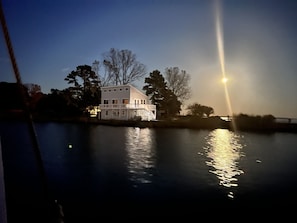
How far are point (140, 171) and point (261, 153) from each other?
9097 mm

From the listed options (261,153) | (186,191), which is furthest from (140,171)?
(261,153)

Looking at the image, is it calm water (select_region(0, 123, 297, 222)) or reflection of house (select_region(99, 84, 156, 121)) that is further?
reflection of house (select_region(99, 84, 156, 121))

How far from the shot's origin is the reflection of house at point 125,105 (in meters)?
33.2

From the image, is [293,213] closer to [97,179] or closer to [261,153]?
[97,179]

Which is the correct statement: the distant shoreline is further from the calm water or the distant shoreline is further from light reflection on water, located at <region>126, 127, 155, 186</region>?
the calm water

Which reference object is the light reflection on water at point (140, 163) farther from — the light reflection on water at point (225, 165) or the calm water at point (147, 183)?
the light reflection on water at point (225, 165)

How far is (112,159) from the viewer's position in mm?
11250

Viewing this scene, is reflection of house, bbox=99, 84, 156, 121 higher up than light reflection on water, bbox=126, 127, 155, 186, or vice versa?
reflection of house, bbox=99, 84, 156, 121

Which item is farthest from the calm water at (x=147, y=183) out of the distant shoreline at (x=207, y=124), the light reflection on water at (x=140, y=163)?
the distant shoreline at (x=207, y=124)

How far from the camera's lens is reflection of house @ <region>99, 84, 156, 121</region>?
109 ft

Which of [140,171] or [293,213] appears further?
[140,171]

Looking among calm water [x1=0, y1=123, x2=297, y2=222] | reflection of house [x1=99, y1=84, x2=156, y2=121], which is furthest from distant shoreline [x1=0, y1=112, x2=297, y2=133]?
calm water [x1=0, y1=123, x2=297, y2=222]

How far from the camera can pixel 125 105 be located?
33.4 meters

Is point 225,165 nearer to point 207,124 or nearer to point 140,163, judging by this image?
point 140,163
